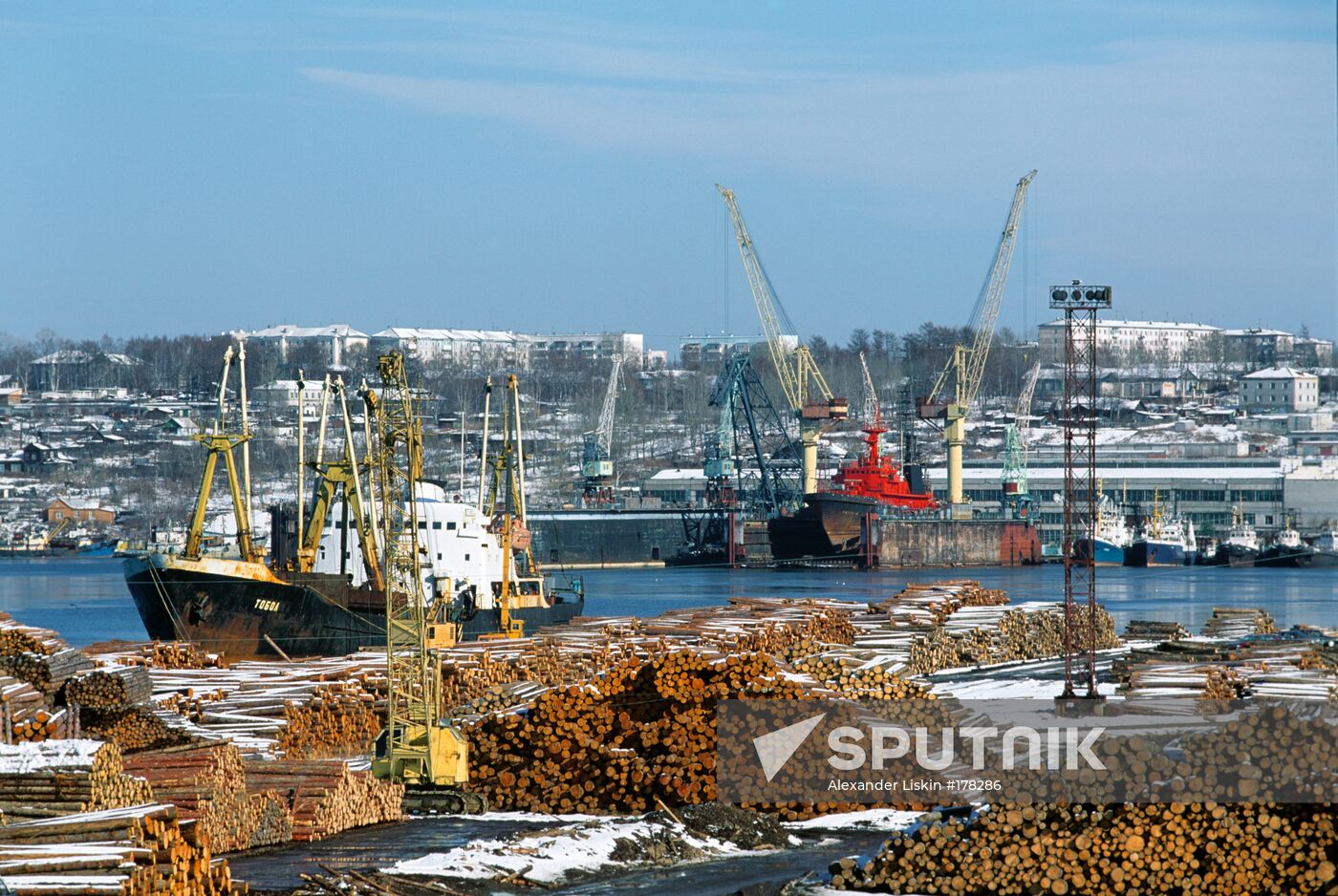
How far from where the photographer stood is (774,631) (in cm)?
3117

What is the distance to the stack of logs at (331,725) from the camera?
22.1m

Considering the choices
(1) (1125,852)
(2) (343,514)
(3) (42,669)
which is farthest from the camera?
(2) (343,514)

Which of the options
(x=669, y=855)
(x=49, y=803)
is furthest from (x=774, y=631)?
(x=49, y=803)

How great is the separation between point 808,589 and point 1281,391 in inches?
5101

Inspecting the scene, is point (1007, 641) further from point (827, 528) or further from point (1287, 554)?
point (1287, 554)

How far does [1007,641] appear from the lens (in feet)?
113

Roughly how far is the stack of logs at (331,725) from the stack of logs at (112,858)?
9068 millimetres

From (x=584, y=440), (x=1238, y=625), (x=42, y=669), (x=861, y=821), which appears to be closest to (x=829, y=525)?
(x=584, y=440)

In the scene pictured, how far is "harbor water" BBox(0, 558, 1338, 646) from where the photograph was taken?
5769 centimetres

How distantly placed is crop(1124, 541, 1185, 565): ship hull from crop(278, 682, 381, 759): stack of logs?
8563 cm

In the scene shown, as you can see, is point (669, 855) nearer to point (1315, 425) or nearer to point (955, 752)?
point (955, 752)

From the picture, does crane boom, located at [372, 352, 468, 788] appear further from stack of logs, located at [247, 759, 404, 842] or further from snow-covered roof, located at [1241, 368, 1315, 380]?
snow-covered roof, located at [1241, 368, 1315, 380]

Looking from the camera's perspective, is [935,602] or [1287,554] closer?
[935,602]

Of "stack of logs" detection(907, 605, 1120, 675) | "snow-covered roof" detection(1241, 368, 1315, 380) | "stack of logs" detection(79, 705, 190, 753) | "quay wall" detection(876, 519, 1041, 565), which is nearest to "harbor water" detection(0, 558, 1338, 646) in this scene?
"quay wall" detection(876, 519, 1041, 565)
